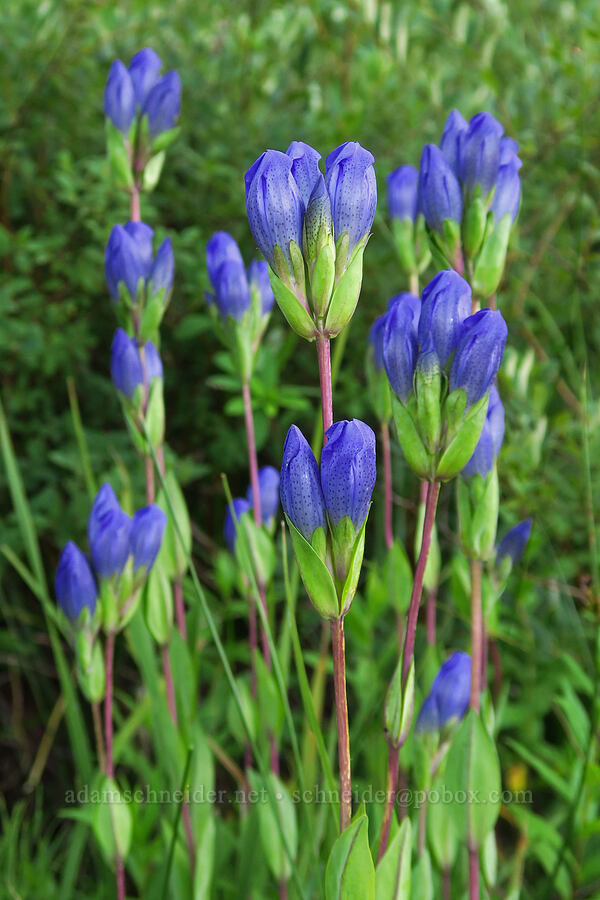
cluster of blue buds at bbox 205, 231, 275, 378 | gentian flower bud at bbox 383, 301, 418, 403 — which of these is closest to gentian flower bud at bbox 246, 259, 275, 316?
cluster of blue buds at bbox 205, 231, 275, 378

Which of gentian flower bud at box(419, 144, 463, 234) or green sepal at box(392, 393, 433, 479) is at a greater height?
gentian flower bud at box(419, 144, 463, 234)

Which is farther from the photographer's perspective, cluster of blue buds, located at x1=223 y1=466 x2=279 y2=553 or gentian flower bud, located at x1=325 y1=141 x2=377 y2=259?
cluster of blue buds, located at x1=223 y1=466 x2=279 y2=553

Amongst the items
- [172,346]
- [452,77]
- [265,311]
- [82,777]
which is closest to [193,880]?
[82,777]

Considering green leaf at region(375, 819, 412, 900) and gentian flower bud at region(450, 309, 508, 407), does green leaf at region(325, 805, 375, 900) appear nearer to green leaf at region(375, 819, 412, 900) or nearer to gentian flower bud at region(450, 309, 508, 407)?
green leaf at region(375, 819, 412, 900)

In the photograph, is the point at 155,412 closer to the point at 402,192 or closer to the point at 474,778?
the point at 402,192

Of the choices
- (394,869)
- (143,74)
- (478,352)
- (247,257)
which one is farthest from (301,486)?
(247,257)

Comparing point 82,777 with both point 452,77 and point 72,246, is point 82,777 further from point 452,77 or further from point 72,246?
point 452,77
